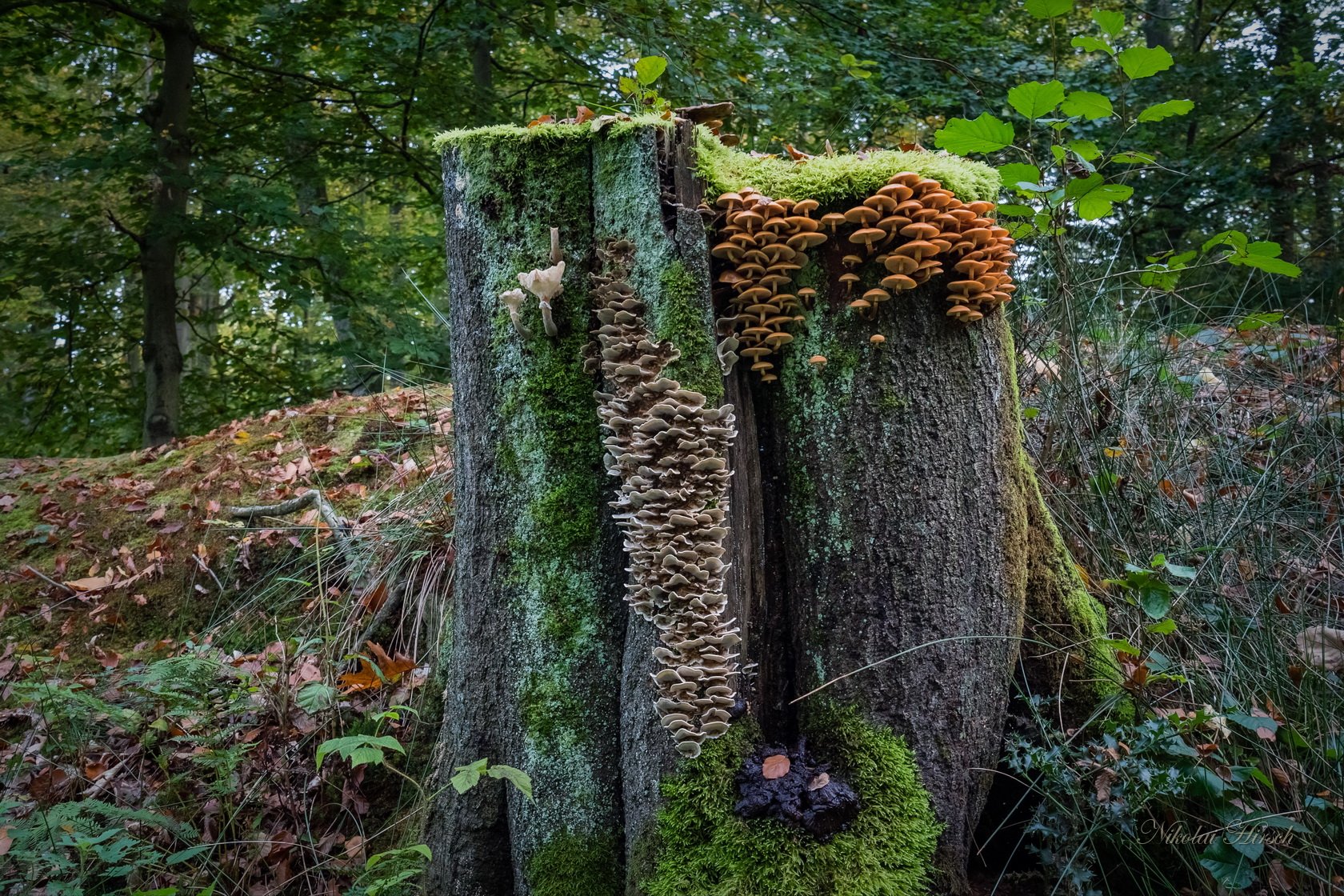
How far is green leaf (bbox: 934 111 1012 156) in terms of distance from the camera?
2.85 meters

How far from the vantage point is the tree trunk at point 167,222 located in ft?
26.4

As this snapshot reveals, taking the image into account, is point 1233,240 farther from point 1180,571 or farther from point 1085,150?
point 1180,571

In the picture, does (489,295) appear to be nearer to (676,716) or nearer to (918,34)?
(676,716)

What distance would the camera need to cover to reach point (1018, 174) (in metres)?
2.94

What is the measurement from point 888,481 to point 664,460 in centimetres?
80

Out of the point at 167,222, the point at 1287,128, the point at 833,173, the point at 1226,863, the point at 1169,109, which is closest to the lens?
the point at 1226,863

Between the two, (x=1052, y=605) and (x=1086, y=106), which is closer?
(x=1086, y=106)

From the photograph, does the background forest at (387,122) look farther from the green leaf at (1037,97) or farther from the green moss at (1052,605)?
the green moss at (1052,605)

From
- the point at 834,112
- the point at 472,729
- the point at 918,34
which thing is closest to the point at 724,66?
the point at 834,112

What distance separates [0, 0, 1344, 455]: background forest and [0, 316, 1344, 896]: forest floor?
2825mm

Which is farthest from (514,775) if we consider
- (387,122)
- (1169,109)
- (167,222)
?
(387,122)

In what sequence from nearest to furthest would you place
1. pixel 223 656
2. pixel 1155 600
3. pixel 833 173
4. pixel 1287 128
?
pixel 1155 600 → pixel 833 173 → pixel 223 656 → pixel 1287 128

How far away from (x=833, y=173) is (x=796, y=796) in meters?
2.06

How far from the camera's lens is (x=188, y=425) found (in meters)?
10.7
